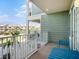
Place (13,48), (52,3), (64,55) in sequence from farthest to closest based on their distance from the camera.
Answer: (52,3), (13,48), (64,55)

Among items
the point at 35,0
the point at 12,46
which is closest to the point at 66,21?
the point at 35,0

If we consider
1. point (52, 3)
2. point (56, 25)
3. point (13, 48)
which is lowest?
point (13, 48)

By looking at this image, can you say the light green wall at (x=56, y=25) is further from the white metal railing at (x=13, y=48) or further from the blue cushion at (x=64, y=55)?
Answer: the blue cushion at (x=64, y=55)

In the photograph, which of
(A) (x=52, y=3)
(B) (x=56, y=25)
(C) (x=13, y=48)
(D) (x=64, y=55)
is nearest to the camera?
(D) (x=64, y=55)

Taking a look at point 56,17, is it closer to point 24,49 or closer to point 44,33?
point 44,33

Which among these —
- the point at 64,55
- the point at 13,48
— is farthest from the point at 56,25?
the point at 64,55

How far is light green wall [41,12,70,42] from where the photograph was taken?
6443mm

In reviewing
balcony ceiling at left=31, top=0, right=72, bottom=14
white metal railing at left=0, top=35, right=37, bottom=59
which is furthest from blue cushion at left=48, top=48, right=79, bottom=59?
→ balcony ceiling at left=31, top=0, right=72, bottom=14

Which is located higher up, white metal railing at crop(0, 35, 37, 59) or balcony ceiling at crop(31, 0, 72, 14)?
balcony ceiling at crop(31, 0, 72, 14)

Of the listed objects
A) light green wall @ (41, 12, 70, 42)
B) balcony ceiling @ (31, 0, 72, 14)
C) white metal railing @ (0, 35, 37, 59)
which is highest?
balcony ceiling @ (31, 0, 72, 14)

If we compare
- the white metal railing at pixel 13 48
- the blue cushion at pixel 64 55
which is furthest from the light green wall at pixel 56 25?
the blue cushion at pixel 64 55

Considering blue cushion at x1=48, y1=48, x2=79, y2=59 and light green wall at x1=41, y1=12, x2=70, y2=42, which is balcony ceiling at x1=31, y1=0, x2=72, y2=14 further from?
blue cushion at x1=48, y1=48, x2=79, y2=59

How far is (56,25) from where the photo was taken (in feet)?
22.3

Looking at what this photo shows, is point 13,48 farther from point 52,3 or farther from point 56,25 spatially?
point 56,25
